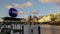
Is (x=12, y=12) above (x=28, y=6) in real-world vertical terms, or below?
below

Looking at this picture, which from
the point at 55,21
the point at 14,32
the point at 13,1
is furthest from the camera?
the point at 13,1

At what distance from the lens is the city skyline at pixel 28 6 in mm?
4109

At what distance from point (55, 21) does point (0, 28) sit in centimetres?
132

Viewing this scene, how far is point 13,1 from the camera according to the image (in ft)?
14.1

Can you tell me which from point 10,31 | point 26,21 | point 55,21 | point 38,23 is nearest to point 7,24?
point 10,31

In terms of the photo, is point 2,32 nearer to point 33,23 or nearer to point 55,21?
point 33,23

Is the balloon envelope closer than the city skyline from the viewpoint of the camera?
Yes

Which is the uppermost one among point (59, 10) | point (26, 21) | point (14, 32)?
point (59, 10)

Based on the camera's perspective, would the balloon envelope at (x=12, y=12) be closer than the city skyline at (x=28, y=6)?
Yes

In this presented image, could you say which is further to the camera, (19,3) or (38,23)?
(19,3)

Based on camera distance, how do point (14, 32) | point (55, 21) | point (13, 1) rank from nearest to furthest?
1. point (55, 21)
2. point (14, 32)
3. point (13, 1)

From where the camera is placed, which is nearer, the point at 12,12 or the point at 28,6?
the point at 12,12

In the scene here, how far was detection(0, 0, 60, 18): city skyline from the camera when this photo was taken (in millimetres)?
4109

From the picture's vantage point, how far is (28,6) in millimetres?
4312
